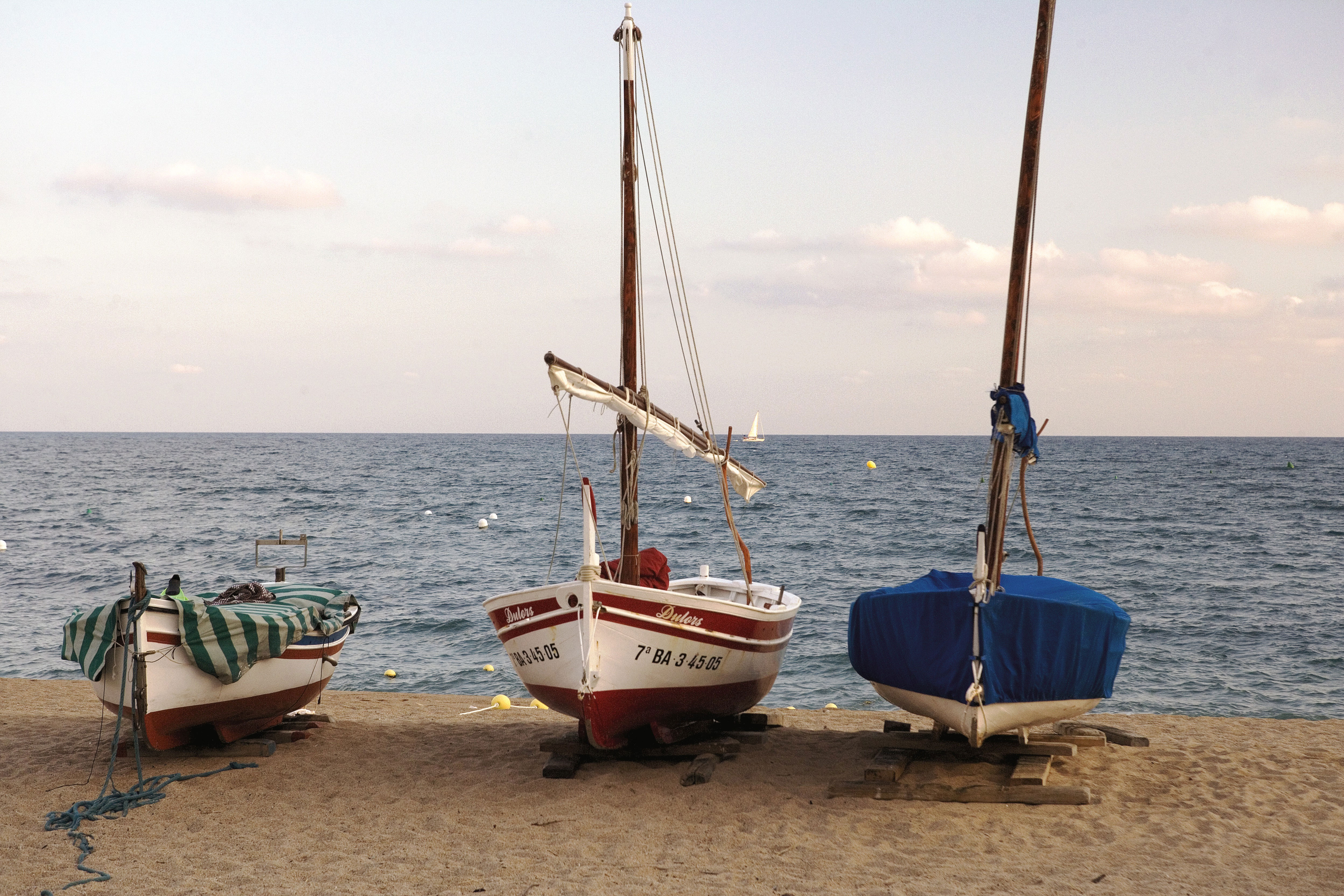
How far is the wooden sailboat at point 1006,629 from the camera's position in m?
9.11

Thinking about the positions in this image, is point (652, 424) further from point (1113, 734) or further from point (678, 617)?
point (1113, 734)

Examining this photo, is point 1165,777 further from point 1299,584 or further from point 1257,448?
point 1257,448

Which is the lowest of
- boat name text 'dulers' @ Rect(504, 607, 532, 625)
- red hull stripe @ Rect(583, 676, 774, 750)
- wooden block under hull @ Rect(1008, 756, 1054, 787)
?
wooden block under hull @ Rect(1008, 756, 1054, 787)

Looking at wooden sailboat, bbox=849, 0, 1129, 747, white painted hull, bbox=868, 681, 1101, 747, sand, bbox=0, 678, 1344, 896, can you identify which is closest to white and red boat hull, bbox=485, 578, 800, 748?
sand, bbox=0, 678, 1344, 896

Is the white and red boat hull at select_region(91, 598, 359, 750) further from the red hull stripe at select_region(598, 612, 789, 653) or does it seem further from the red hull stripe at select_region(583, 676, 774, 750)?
the red hull stripe at select_region(598, 612, 789, 653)

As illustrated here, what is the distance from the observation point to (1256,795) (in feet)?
30.7

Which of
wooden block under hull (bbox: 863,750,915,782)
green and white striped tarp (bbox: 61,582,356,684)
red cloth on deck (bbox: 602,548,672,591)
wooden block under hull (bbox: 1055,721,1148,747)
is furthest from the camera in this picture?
red cloth on deck (bbox: 602,548,672,591)

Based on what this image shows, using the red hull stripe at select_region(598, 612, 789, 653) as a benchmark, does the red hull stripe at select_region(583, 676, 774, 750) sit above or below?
below

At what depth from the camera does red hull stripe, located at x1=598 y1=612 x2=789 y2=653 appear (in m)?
9.75

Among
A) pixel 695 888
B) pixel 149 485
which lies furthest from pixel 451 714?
pixel 149 485

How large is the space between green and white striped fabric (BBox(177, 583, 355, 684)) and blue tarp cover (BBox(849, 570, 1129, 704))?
6173 millimetres

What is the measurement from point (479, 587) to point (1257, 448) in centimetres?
14932

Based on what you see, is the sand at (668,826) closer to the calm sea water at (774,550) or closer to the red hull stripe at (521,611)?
the red hull stripe at (521,611)

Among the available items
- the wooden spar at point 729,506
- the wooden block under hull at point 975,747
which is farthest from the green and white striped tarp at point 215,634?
the wooden block under hull at point 975,747
